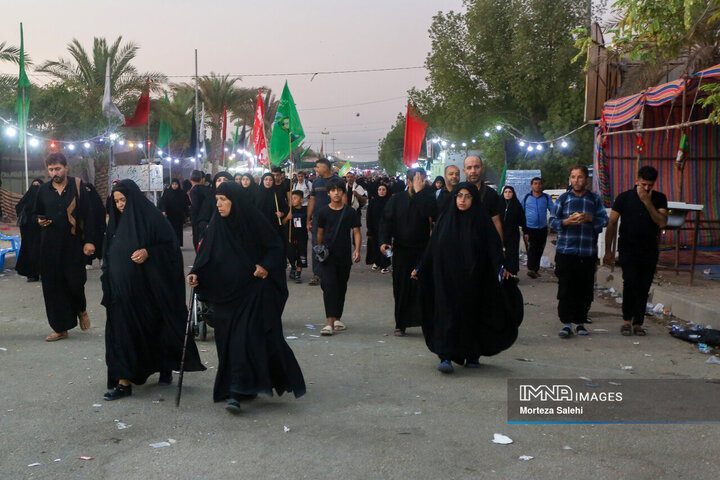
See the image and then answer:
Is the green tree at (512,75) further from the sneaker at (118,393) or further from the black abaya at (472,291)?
the sneaker at (118,393)

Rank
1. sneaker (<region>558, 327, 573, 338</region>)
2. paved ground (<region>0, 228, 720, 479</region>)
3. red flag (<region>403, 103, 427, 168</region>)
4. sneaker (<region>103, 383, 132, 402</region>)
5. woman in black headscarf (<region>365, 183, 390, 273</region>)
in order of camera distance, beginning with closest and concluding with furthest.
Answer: paved ground (<region>0, 228, 720, 479</region>), sneaker (<region>103, 383, 132, 402</region>), sneaker (<region>558, 327, 573, 338</region>), woman in black headscarf (<region>365, 183, 390, 273</region>), red flag (<region>403, 103, 427, 168</region>)

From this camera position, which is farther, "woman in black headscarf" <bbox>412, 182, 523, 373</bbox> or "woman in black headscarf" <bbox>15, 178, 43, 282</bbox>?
"woman in black headscarf" <bbox>15, 178, 43, 282</bbox>

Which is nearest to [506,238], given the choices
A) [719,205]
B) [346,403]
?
[719,205]

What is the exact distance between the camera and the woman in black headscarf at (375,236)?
41.3 feet

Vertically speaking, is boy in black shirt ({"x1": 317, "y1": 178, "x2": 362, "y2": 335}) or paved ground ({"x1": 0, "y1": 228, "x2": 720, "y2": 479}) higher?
boy in black shirt ({"x1": 317, "y1": 178, "x2": 362, "y2": 335})

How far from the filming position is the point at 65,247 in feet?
24.7

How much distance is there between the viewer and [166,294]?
18.4ft

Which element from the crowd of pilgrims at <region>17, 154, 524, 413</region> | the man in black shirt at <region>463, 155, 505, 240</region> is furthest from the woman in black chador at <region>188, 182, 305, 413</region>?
the man in black shirt at <region>463, 155, 505, 240</region>

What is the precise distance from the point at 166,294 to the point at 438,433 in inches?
87.9

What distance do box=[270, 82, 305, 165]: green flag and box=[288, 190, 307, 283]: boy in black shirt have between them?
33.8 inches

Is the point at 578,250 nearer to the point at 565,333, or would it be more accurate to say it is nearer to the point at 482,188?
the point at 565,333

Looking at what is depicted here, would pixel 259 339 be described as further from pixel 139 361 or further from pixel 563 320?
pixel 563 320

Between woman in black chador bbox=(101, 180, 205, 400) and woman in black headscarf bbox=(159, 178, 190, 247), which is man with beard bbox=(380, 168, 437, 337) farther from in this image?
woman in black headscarf bbox=(159, 178, 190, 247)

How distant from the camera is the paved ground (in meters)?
4.02
